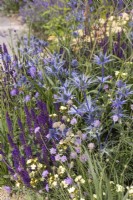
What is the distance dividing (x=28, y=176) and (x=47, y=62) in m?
0.95

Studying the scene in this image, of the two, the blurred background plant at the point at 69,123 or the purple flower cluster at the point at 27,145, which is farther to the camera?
the purple flower cluster at the point at 27,145

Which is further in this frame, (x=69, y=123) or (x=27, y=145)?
(x=69, y=123)

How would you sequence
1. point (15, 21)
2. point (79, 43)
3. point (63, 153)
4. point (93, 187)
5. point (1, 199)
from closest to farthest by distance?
1. point (93, 187)
2. point (63, 153)
3. point (1, 199)
4. point (79, 43)
5. point (15, 21)

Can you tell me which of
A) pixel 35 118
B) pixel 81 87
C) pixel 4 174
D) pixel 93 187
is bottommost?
pixel 4 174

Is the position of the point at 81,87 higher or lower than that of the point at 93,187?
higher

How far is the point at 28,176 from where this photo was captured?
2.28m

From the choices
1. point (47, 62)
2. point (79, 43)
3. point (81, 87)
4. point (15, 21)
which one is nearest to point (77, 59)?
point (79, 43)

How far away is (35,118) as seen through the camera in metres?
2.29

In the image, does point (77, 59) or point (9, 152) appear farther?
point (77, 59)

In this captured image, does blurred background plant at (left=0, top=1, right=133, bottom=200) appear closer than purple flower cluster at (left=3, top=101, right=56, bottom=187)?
Yes

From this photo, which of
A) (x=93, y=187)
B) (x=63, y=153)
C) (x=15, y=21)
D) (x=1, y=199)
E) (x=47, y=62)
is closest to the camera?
(x=93, y=187)

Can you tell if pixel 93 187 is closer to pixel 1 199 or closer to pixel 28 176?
pixel 28 176

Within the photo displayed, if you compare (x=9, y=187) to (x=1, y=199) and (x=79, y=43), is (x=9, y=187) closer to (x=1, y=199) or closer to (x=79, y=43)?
(x=1, y=199)

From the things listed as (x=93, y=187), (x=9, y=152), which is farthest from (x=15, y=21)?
(x=93, y=187)
